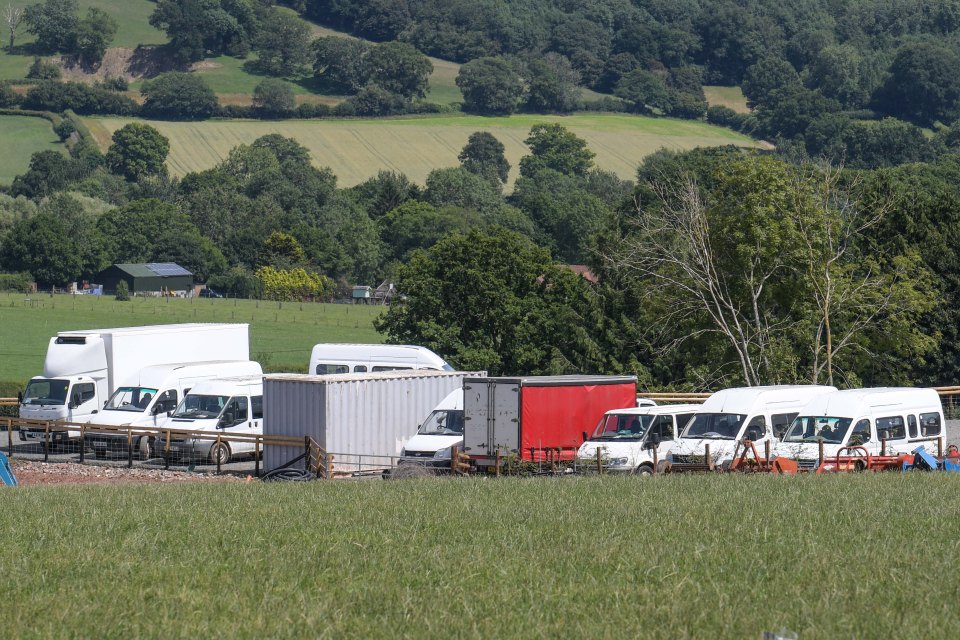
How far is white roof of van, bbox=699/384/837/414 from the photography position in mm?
29406

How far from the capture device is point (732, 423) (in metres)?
29.2

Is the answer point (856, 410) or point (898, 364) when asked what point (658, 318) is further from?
point (856, 410)

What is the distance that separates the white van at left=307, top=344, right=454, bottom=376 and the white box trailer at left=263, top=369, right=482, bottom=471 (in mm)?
6188

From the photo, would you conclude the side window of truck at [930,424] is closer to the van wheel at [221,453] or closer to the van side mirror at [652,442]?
the van side mirror at [652,442]

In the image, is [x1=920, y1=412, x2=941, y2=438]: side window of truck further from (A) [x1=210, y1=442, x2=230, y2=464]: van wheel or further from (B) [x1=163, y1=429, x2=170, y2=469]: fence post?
(B) [x1=163, y1=429, x2=170, y2=469]: fence post

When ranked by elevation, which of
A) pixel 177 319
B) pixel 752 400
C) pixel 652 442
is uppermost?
pixel 752 400

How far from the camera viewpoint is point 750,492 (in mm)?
20812

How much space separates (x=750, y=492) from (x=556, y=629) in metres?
10.5

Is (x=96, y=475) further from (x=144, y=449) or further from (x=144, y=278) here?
(x=144, y=278)

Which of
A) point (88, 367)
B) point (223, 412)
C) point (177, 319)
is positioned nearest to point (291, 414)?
point (223, 412)

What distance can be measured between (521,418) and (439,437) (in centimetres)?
244

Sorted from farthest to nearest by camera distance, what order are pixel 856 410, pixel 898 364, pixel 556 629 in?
1. pixel 898 364
2. pixel 856 410
3. pixel 556 629

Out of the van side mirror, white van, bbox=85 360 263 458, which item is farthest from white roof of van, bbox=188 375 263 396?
the van side mirror

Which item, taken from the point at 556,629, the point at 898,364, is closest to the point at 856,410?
the point at 556,629
